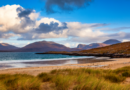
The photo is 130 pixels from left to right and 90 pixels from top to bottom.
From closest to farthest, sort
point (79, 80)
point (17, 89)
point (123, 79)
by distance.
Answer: point (17, 89), point (79, 80), point (123, 79)

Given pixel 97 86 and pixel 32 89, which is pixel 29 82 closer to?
pixel 32 89

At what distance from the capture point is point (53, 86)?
252 inches

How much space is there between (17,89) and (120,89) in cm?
526

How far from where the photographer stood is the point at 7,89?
612 centimetres

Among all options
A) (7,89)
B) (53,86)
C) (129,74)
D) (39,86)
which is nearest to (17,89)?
(7,89)

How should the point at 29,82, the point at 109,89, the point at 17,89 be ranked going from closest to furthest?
the point at 109,89, the point at 17,89, the point at 29,82

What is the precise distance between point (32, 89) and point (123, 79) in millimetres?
7118

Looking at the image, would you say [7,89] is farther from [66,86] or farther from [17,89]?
[66,86]

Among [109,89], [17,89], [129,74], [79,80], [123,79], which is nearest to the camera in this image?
[109,89]

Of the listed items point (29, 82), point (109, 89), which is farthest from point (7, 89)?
point (109, 89)

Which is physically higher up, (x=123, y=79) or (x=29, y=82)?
(x=29, y=82)

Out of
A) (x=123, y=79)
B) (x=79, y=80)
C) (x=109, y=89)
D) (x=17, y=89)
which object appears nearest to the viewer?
(x=109, y=89)

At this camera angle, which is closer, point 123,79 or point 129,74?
point 123,79

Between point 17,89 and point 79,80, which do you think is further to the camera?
point 79,80
